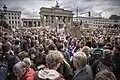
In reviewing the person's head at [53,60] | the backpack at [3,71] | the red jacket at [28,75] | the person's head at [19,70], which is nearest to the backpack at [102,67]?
the person's head at [53,60]

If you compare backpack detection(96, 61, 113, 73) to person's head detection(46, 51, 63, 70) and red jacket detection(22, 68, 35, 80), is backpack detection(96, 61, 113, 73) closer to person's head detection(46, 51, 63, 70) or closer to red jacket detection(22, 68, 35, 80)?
person's head detection(46, 51, 63, 70)

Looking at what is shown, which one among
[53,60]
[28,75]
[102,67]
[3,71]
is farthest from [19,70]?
[102,67]

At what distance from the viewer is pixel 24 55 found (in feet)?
17.5

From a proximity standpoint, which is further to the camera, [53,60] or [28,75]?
[28,75]

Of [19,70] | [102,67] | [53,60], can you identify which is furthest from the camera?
[102,67]

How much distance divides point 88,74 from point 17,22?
104 metres

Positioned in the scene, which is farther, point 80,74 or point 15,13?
point 15,13

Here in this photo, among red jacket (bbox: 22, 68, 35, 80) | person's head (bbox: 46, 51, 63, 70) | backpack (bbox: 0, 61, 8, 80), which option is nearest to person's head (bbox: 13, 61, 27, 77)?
red jacket (bbox: 22, 68, 35, 80)

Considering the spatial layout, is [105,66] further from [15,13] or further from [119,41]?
[15,13]

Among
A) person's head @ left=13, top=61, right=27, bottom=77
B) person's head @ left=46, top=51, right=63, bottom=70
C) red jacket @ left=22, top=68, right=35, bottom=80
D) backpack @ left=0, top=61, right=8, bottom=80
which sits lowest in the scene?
backpack @ left=0, top=61, right=8, bottom=80

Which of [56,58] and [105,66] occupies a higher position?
[56,58]

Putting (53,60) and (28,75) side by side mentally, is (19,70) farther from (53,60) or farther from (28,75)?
(53,60)

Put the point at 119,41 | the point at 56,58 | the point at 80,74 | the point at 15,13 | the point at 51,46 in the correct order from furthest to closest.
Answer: the point at 15,13, the point at 119,41, the point at 51,46, the point at 80,74, the point at 56,58

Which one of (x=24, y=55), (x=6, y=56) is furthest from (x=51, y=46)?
(x=6, y=56)
